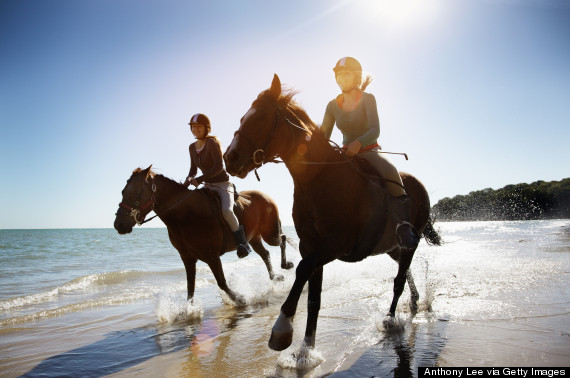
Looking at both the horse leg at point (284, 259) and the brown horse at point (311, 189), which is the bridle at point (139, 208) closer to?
the brown horse at point (311, 189)

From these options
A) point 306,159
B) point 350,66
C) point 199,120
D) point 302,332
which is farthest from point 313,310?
point 199,120

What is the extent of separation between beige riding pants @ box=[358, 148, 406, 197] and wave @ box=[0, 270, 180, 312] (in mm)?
9072

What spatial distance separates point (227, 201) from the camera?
6.88 meters

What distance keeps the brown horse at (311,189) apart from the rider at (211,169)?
3.25 metres

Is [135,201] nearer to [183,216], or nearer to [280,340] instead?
[183,216]

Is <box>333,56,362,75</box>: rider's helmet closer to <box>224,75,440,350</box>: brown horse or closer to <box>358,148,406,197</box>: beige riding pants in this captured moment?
<box>224,75,440,350</box>: brown horse

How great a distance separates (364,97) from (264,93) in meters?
1.28

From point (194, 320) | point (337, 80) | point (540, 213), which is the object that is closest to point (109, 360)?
point (194, 320)

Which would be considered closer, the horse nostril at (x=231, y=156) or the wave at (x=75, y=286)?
the horse nostril at (x=231, y=156)

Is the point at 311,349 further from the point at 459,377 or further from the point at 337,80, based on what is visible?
the point at 337,80

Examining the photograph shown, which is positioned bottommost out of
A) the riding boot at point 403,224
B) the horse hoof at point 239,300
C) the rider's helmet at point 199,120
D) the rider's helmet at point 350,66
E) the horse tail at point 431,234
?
the horse hoof at point 239,300

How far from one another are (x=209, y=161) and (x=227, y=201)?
87 cm

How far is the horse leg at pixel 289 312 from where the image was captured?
3.24 m

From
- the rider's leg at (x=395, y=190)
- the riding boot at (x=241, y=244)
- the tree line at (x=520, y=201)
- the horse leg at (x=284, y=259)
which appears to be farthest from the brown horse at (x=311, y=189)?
the tree line at (x=520, y=201)
